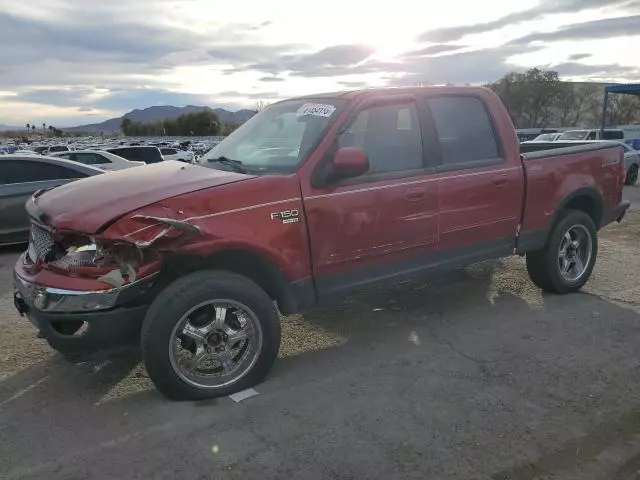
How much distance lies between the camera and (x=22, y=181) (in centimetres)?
864

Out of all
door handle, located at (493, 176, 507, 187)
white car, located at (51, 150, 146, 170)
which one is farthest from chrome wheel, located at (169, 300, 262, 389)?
white car, located at (51, 150, 146, 170)

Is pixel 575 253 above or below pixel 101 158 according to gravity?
below

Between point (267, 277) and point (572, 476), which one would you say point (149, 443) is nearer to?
point (267, 277)

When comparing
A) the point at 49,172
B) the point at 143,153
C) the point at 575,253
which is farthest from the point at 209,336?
the point at 143,153

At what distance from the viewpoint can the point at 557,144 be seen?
23.2 ft

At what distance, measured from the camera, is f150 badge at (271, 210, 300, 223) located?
3902mm

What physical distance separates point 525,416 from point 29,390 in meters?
3.19

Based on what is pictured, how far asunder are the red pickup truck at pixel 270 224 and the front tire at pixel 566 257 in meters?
0.24

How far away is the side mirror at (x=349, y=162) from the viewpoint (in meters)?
4.01

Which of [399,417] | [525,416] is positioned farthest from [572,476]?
[399,417]

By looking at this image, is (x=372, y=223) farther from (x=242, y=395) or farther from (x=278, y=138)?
(x=242, y=395)

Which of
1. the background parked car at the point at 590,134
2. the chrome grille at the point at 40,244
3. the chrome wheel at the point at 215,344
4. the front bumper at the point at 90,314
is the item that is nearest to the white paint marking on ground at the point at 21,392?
the front bumper at the point at 90,314

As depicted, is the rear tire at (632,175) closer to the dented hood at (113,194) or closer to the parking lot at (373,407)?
the parking lot at (373,407)

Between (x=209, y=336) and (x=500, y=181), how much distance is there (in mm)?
2843
